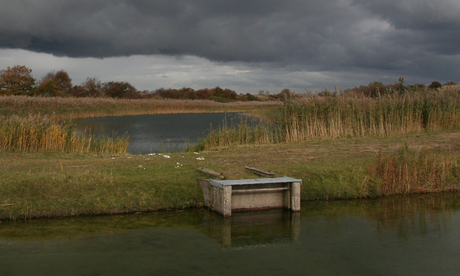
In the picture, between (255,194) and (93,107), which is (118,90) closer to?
(93,107)

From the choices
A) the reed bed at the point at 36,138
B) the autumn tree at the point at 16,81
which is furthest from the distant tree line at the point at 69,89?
the reed bed at the point at 36,138

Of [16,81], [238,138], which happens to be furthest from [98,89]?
[238,138]

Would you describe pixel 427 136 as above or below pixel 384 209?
above

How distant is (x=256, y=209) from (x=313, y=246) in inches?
86.3

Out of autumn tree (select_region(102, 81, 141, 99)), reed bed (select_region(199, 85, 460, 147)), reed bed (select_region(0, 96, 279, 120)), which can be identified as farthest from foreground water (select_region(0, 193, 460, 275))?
autumn tree (select_region(102, 81, 141, 99))

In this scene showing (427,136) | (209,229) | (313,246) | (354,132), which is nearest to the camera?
(313,246)

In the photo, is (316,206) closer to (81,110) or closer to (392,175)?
(392,175)

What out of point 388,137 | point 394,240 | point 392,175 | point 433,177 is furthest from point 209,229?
point 388,137

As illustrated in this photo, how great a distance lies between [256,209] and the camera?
29.6ft

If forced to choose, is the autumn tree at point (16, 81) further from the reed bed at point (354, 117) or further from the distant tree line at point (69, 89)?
the reed bed at point (354, 117)

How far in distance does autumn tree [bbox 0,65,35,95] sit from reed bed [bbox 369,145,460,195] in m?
48.6

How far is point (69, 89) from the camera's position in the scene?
218 feet

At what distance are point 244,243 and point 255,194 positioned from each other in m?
1.96

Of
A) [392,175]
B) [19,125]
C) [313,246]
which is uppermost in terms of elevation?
[19,125]
